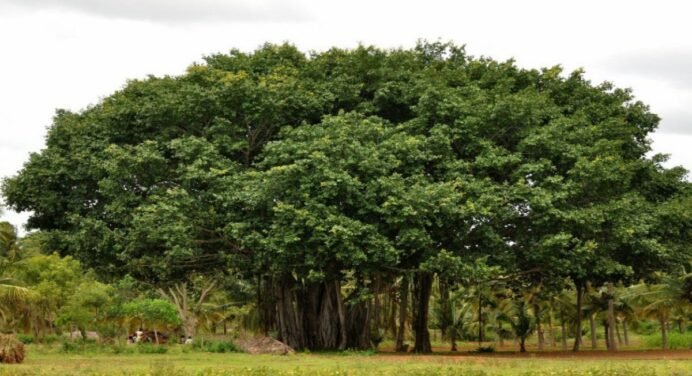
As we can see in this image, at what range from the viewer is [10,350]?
806 inches

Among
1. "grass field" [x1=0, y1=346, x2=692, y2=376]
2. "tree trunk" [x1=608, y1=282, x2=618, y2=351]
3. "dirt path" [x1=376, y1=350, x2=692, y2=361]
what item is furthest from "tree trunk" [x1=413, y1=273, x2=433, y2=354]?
"tree trunk" [x1=608, y1=282, x2=618, y2=351]

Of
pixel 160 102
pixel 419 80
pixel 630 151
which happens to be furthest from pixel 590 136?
pixel 160 102

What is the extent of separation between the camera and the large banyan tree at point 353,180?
24.2 metres

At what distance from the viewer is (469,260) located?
2486cm

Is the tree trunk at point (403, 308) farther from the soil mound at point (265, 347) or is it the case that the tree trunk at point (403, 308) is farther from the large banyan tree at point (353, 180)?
the soil mound at point (265, 347)

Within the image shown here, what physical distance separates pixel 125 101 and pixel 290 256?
340 inches

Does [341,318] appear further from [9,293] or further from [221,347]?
[9,293]

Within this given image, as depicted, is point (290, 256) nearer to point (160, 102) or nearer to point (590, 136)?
point (160, 102)

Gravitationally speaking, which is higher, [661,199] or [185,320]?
[661,199]

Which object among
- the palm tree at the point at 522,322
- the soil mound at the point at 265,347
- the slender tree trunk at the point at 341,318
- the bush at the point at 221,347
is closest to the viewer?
the soil mound at the point at 265,347

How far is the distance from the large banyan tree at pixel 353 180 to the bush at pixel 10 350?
18.2ft

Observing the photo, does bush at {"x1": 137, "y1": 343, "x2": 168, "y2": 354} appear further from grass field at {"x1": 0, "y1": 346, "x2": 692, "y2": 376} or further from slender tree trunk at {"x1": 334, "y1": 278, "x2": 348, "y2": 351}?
slender tree trunk at {"x1": 334, "y1": 278, "x2": 348, "y2": 351}

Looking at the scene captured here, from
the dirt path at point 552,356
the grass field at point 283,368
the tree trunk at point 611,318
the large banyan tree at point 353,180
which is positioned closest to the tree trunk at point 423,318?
the large banyan tree at point 353,180

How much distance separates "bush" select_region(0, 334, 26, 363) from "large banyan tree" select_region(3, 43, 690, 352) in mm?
5547
